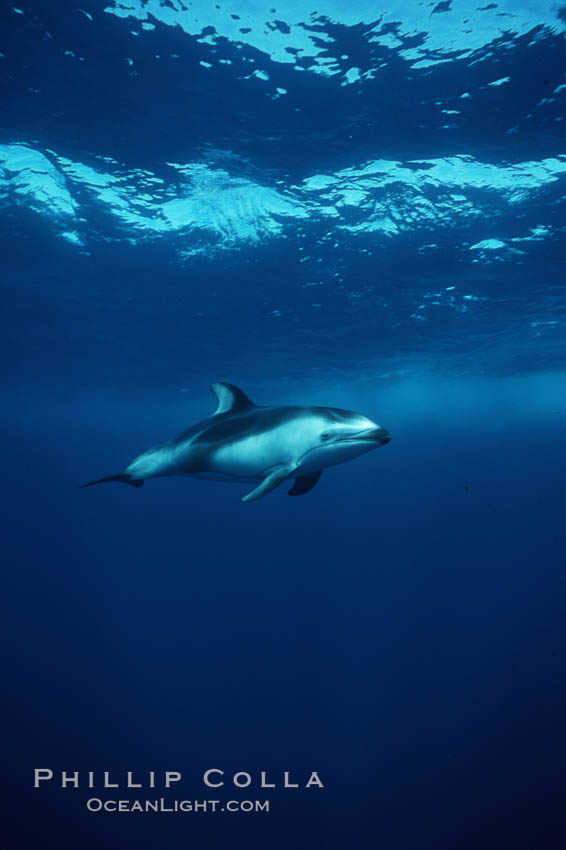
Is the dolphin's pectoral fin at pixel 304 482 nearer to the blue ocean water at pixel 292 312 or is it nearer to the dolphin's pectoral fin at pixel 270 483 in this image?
the dolphin's pectoral fin at pixel 270 483

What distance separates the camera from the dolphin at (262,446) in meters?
4.11

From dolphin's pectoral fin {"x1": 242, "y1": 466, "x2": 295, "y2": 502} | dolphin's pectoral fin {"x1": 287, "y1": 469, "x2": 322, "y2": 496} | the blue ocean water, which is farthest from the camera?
the blue ocean water

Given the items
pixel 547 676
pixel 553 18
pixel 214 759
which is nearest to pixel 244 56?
pixel 553 18

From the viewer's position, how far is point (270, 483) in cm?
400

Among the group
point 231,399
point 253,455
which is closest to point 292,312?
point 231,399

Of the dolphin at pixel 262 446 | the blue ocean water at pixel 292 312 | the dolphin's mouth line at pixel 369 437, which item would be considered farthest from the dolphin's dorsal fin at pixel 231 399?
the blue ocean water at pixel 292 312

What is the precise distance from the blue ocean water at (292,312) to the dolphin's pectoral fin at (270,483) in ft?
24.8

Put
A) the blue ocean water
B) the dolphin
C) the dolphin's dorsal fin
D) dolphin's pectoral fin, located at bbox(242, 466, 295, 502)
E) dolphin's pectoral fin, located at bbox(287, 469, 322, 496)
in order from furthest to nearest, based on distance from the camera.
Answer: the blue ocean water < the dolphin's dorsal fin < dolphin's pectoral fin, located at bbox(287, 469, 322, 496) < the dolphin < dolphin's pectoral fin, located at bbox(242, 466, 295, 502)

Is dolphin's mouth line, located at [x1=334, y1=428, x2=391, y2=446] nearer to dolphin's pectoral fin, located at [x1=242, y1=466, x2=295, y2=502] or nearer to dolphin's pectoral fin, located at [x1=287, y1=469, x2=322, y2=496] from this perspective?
dolphin's pectoral fin, located at [x1=242, y1=466, x2=295, y2=502]

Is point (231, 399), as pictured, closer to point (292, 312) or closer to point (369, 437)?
point (369, 437)

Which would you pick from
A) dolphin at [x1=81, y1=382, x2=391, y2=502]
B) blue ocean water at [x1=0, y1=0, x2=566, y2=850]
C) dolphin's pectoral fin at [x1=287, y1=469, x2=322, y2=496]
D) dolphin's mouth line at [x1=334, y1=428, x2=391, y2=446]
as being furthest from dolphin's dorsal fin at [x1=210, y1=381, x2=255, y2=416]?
blue ocean water at [x1=0, y1=0, x2=566, y2=850]

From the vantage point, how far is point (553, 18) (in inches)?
275

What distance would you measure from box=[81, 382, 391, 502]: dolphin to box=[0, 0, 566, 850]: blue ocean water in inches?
270

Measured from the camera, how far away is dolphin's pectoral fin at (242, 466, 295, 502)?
150 inches
